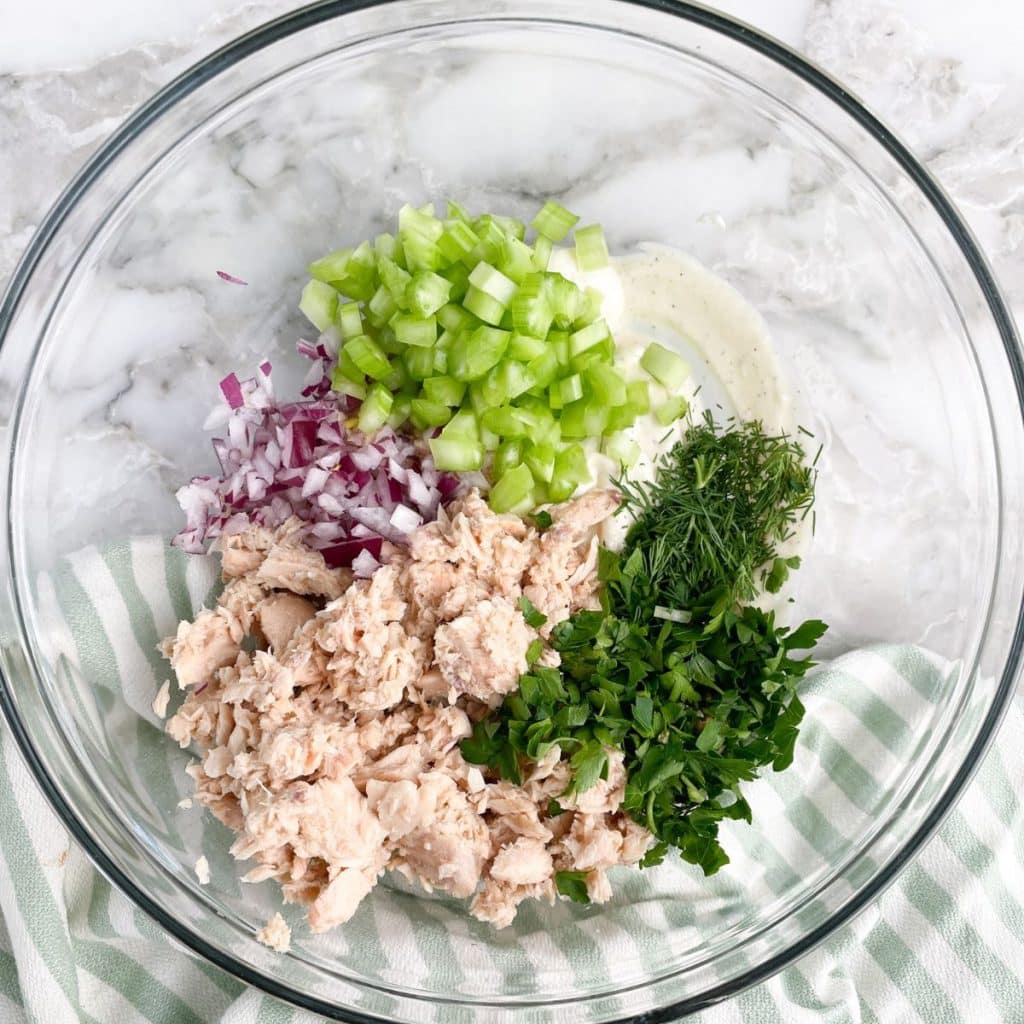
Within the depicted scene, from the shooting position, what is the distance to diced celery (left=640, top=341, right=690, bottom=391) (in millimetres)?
1897

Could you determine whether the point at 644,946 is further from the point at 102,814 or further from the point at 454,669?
the point at 102,814

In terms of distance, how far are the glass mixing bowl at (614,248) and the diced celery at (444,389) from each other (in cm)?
39

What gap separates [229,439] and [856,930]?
4.95 feet

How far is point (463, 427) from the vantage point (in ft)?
5.94

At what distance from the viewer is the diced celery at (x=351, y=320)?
1844 mm

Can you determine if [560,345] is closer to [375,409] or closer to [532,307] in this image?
[532,307]

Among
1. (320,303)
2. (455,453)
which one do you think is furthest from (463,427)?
(320,303)

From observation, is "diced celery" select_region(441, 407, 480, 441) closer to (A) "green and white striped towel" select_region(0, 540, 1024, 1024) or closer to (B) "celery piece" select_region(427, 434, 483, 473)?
(B) "celery piece" select_region(427, 434, 483, 473)

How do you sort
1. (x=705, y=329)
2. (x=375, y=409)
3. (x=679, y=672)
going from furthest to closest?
(x=705, y=329), (x=375, y=409), (x=679, y=672)

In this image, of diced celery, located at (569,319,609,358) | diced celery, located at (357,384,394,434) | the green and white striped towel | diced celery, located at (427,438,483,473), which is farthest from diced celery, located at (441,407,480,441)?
the green and white striped towel

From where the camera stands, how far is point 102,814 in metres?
1.87

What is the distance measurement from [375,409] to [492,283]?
311 mm

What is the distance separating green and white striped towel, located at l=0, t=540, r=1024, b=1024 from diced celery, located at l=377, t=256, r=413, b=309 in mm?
628

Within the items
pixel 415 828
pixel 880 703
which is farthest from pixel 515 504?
pixel 880 703
